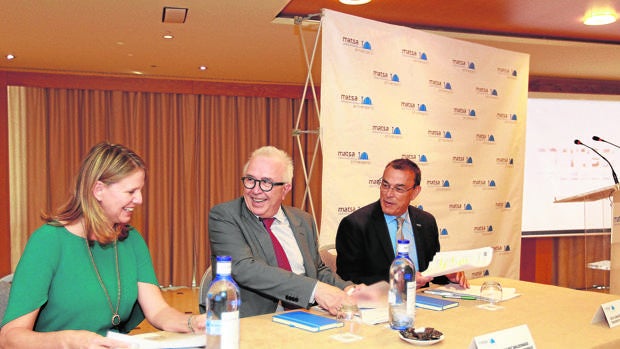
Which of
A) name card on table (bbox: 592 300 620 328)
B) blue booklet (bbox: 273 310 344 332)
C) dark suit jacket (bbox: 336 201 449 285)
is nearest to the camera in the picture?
blue booklet (bbox: 273 310 344 332)

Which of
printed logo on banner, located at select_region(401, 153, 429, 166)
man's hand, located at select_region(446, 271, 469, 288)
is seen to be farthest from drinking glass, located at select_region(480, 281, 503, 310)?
printed logo on banner, located at select_region(401, 153, 429, 166)

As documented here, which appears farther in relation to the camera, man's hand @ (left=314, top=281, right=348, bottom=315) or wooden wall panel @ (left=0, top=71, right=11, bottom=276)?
wooden wall panel @ (left=0, top=71, right=11, bottom=276)

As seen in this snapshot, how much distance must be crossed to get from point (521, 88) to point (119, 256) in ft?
13.3

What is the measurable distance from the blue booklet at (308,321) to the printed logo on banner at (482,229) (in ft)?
9.88

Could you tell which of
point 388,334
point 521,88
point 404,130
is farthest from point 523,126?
point 388,334

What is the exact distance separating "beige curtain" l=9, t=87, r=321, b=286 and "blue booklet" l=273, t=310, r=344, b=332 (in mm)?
5670

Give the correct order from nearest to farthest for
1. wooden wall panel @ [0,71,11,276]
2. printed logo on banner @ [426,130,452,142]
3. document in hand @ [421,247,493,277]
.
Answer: document in hand @ [421,247,493,277]
printed logo on banner @ [426,130,452,142]
wooden wall panel @ [0,71,11,276]

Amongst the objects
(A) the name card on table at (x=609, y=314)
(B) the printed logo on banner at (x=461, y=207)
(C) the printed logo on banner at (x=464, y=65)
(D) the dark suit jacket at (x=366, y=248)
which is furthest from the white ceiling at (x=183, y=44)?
(A) the name card on table at (x=609, y=314)

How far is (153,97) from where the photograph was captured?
293 inches

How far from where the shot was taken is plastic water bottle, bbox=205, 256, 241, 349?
5.23ft

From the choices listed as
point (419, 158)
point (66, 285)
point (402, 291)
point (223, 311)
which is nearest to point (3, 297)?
point (66, 285)

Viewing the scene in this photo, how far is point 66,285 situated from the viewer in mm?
1993

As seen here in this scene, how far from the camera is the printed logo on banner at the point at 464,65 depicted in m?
4.70

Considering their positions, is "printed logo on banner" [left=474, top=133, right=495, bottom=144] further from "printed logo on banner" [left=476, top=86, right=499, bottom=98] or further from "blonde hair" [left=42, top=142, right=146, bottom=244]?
"blonde hair" [left=42, top=142, right=146, bottom=244]
